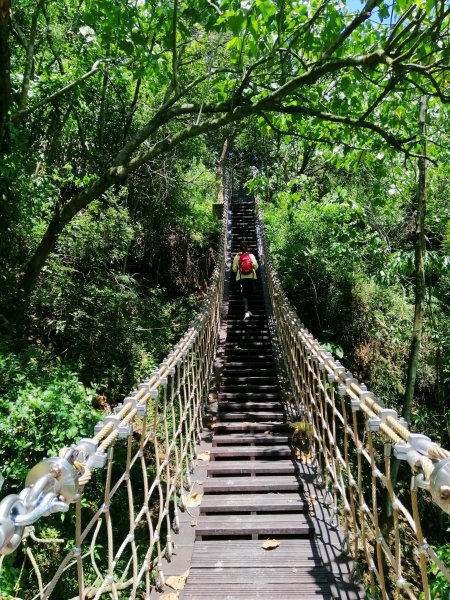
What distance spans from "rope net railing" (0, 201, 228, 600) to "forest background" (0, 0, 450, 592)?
0.81 metres

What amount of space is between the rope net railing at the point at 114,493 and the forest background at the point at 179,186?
0.81 meters

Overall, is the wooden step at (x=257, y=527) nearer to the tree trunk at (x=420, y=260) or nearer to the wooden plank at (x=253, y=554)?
the wooden plank at (x=253, y=554)

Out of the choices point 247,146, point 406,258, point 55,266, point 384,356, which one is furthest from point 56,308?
point 247,146

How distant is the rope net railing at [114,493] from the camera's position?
35.3 inches

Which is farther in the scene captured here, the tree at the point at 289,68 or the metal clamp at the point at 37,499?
the tree at the point at 289,68

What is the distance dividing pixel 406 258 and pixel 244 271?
217 cm

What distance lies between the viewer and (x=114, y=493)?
11.1 feet

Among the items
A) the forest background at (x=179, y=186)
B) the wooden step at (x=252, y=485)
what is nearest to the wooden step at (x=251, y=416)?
the wooden step at (x=252, y=485)

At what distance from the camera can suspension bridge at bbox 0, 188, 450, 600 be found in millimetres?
1195

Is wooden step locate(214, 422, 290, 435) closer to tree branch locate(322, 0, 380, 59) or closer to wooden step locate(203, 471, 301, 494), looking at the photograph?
wooden step locate(203, 471, 301, 494)

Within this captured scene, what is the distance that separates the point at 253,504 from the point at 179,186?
23.1 ft

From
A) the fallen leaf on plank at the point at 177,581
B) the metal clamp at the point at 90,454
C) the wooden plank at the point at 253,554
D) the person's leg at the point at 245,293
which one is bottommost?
the fallen leaf on plank at the point at 177,581

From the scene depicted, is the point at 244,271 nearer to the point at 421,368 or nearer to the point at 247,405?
the point at 247,405

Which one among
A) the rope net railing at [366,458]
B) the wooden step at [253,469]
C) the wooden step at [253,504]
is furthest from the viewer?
the wooden step at [253,469]
